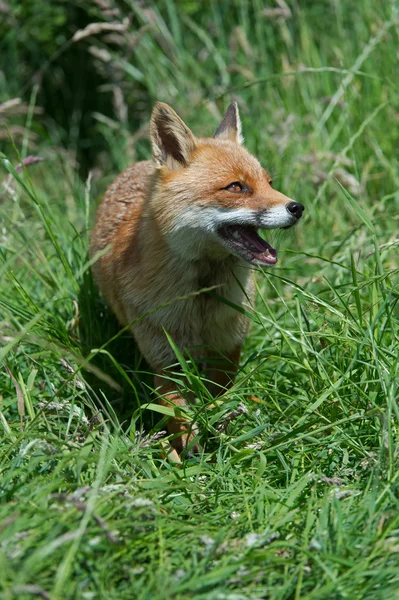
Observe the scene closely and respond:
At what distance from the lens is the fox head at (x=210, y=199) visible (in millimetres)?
3914

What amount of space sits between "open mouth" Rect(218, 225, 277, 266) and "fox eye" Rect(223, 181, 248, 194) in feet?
0.70

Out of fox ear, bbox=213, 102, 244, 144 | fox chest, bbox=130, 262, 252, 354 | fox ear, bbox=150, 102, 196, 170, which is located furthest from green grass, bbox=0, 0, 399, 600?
fox ear, bbox=213, 102, 244, 144

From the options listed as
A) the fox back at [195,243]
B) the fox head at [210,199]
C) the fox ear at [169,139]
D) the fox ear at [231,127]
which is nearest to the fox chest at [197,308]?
the fox back at [195,243]

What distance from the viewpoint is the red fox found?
397 cm

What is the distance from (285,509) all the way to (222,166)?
6.66ft

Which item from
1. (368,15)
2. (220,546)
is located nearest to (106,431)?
(220,546)

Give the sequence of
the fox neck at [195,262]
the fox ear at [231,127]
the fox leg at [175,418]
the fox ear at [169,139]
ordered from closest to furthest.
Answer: the fox leg at [175,418] → the fox neck at [195,262] → the fox ear at [169,139] → the fox ear at [231,127]

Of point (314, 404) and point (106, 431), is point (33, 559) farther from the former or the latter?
point (314, 404)

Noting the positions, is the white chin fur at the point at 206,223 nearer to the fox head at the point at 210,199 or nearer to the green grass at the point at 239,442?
the fox head at the point at 210,199

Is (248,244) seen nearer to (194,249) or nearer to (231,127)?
(194,249)

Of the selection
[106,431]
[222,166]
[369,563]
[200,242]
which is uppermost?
[222,166]

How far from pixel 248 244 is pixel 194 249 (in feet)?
1.02

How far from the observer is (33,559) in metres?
2.28

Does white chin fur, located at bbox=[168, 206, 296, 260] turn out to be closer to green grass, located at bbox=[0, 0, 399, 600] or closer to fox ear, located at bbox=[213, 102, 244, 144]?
green grass, located at bbox=[0, 0, 399, 600]
